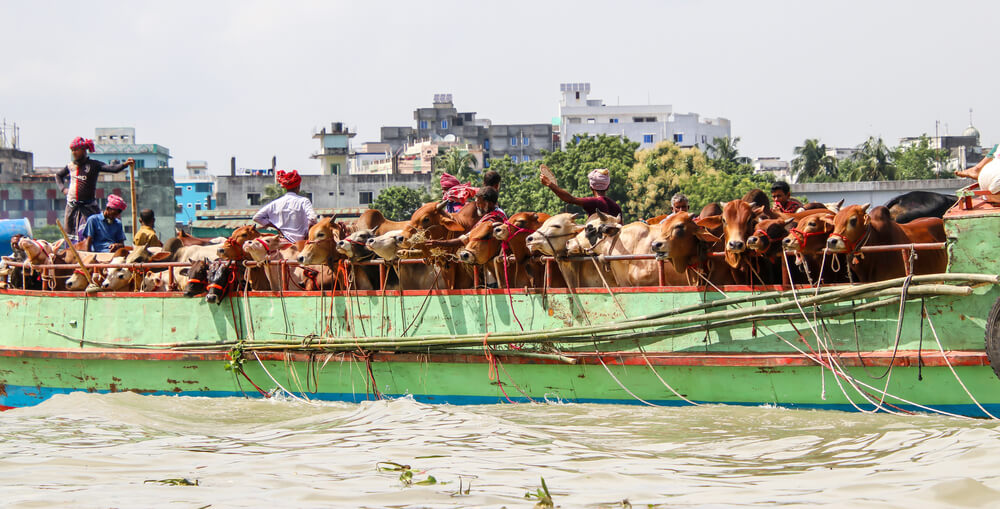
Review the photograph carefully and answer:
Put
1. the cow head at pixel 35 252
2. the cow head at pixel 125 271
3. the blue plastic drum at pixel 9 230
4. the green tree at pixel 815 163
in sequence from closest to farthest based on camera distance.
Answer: the cow head at pixel 125 271
the cow head at pixel 35 252
the blue plastic drum at pixel 9 230
the green tree at pixel 815 163

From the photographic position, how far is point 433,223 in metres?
11.2

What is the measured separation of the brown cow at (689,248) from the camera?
9.98 m

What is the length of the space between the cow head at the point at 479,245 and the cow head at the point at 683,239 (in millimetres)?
1699

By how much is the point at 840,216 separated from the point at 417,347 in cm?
471

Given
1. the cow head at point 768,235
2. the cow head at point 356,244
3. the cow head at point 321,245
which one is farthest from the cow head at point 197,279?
the cow head at point 768,235

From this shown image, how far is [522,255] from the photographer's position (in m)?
11.1

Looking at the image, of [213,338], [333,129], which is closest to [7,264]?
[213,338]

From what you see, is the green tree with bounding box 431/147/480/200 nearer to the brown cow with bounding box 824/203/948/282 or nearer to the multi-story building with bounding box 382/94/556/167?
the multi-story building with bounding box 382/94/556/167

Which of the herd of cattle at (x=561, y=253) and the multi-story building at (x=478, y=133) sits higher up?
the multi-story building at (x=478, y=133)

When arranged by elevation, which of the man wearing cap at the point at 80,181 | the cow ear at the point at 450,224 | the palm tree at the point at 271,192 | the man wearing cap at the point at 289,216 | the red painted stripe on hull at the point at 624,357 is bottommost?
the red painted stripe on hull at the point at 624,357

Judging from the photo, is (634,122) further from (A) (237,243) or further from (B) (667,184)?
(A) (237,243)

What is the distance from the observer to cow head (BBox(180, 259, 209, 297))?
1261 centimetres

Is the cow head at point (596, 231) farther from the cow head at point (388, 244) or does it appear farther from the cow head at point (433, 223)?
the cow head at point (388, 244)

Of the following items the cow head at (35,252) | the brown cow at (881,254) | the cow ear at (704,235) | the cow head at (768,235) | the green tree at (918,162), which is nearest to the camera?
the brown cow at (881,254)
